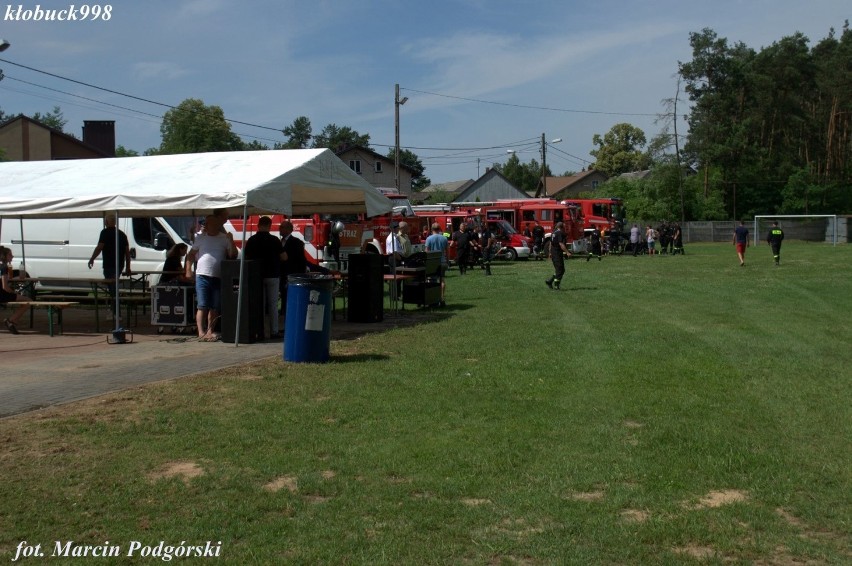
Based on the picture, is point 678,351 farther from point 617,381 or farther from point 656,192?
point 656,192

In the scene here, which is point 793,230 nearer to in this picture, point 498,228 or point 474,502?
point 498,228

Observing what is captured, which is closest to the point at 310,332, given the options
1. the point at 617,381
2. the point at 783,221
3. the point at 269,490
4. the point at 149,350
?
the point at 149,350

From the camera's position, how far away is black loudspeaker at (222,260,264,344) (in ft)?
39.2

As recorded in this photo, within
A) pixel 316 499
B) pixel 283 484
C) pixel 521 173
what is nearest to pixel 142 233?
pixel 283 484

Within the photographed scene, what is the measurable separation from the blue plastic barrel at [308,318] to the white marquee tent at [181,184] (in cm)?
195

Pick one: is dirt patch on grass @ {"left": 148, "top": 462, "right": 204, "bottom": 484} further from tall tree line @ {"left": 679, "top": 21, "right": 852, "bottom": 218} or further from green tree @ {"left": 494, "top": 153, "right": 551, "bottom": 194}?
green tree @ {"left": 494, "top": 153, "right": 551, "bottom": 194}

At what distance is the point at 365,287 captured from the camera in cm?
1488

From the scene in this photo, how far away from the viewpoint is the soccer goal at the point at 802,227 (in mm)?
57906

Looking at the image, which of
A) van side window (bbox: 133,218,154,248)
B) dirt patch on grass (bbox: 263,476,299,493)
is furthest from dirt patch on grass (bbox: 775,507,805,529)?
van side window (bbox: 133,218,154,248)

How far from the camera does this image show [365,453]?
642 cm

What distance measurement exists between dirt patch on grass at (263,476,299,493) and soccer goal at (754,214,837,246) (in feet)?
186

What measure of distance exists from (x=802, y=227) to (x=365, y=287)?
53584mm

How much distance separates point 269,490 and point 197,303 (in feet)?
25.4

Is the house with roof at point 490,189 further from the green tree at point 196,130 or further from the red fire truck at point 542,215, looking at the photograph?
the red fire truck at point 542,215
